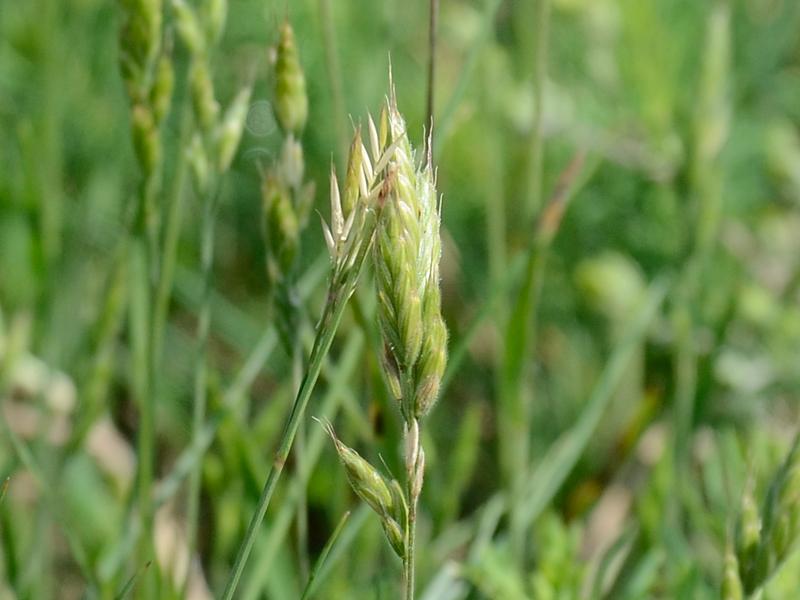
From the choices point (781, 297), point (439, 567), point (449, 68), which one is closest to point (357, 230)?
point (439, 567)

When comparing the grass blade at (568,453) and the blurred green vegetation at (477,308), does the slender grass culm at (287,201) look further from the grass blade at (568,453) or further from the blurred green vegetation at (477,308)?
the grass blade at (568,453)

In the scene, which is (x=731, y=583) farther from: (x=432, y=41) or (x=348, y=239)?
(x=432, y=41)

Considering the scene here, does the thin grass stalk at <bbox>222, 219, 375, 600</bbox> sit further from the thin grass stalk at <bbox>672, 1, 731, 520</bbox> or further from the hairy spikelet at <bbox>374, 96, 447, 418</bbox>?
the thin grass stalk at <bbox>672, 1, 731, 520</bbox>

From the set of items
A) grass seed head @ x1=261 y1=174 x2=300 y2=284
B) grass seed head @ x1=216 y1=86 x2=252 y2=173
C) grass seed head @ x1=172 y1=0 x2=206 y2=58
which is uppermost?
grass seed head @ x1=172 y1=0 x2=206 y2=58

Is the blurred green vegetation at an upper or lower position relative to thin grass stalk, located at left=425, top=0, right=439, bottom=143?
lower

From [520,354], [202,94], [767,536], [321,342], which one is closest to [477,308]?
[520,354]

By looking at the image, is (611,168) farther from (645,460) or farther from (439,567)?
(439,567)

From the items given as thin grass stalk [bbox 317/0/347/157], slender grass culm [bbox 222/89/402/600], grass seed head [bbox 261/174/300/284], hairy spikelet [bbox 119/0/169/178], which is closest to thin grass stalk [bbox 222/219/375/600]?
slender grass culm [bbox 222/89/402/600]

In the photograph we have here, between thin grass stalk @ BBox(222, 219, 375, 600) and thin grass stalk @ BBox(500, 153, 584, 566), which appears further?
thin grass stalk @ BBox(500, 153, 584, 566)
